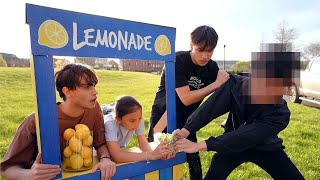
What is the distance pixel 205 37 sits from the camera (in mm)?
1973

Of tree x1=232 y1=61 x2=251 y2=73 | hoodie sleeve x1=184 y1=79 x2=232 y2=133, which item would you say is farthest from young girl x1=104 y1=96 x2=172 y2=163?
tree x1=232 y1=61 x2=251 y2=73

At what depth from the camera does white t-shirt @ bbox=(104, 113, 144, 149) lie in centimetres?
176

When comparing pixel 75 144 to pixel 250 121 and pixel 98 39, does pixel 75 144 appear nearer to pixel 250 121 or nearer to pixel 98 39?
pixel 98 39

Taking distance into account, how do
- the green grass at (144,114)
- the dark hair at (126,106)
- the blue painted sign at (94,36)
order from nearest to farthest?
Result: the blue painted sign at (94,36) → the dark hair at (126,106) → the green grass at (144,114)

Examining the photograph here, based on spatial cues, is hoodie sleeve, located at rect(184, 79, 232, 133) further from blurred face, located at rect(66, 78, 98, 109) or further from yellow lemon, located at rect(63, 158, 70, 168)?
yellow lemon, located at rect(63, 158, 70, 168)

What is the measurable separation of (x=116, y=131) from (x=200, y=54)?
0.78m

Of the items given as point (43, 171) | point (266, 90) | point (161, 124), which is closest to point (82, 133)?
point (43, 171)

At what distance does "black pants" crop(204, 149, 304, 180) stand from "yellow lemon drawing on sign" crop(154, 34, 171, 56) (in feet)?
2.75

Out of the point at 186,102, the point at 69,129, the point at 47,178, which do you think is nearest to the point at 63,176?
the point at 47,178

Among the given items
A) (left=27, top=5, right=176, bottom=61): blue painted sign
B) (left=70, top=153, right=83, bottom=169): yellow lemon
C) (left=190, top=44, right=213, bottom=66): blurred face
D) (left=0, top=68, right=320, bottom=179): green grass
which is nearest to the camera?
(left=27, top=5, right=176, bottom=61): blue painted sign

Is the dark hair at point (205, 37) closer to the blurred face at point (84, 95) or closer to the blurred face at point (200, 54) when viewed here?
the blurred face at point (200, 54)

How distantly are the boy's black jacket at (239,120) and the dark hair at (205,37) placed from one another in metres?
0.27

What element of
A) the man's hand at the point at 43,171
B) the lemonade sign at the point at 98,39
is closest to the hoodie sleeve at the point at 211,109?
the lemonade sign at the point at 98,39

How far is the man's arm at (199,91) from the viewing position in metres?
2.00
